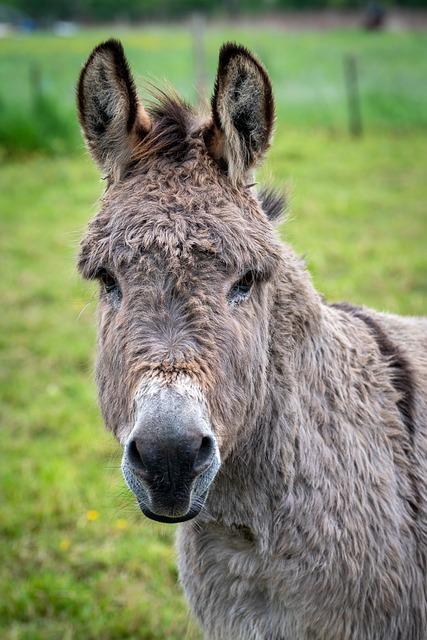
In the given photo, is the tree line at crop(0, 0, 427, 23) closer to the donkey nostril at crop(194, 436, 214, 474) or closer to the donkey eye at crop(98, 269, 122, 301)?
the donkey eye at crop(98, 269, 122, 301)

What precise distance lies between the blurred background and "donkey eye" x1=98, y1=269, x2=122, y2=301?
1.37 feet

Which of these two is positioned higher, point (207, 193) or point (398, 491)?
point (207, 193)

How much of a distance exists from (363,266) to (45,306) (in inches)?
157

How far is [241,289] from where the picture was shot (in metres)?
2.54

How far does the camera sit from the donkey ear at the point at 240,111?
8.37ft

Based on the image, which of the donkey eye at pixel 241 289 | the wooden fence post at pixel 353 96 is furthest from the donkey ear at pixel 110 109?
the wooden fence post at pixel 353 96

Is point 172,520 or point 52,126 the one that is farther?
point 52,126

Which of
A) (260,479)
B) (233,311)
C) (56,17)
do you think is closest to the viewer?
(233,311)

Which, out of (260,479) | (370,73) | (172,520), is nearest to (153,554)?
(260,479)

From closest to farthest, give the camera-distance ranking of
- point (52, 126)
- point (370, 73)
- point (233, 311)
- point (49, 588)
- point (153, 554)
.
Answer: point (233, 311) < point (49, 588) < point (153, 554) < point (52, 126) < point (370, 73)

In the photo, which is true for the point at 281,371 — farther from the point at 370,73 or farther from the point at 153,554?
the point at 370,73

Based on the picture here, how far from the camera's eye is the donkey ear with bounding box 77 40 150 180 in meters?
2.64

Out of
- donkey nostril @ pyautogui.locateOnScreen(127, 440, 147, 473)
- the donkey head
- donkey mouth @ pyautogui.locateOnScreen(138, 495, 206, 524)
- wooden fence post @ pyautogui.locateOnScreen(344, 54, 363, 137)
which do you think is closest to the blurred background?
wooden fence post @ pyautogui.locateOnScreen(344, 54, 363, 137)

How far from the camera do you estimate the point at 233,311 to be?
98.5 inches
